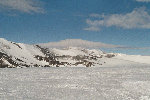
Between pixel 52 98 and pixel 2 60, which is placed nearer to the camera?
pixel 52 98

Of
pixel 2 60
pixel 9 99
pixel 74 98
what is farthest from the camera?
pixel 2 60

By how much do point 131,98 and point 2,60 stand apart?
147 metres

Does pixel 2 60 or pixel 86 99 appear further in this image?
pixel 2 60

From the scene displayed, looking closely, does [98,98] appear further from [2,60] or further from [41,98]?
[2,60]

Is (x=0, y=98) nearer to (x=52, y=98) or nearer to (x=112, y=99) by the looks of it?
(x=52, y=98)

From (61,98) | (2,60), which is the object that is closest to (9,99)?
(61,98)

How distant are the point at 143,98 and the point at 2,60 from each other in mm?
147562

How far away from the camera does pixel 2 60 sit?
159m

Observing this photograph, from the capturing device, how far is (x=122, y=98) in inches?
824

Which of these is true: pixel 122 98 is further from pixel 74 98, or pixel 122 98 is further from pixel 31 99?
pixel 31 99

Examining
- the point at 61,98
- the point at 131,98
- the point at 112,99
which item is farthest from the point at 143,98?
the point at 61,98

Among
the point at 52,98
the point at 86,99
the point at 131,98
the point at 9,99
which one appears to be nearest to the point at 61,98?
the point at 52,98

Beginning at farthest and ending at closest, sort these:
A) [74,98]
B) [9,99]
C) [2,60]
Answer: [2,60] < [74,98] < [9,99]

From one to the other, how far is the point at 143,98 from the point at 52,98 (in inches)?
299
